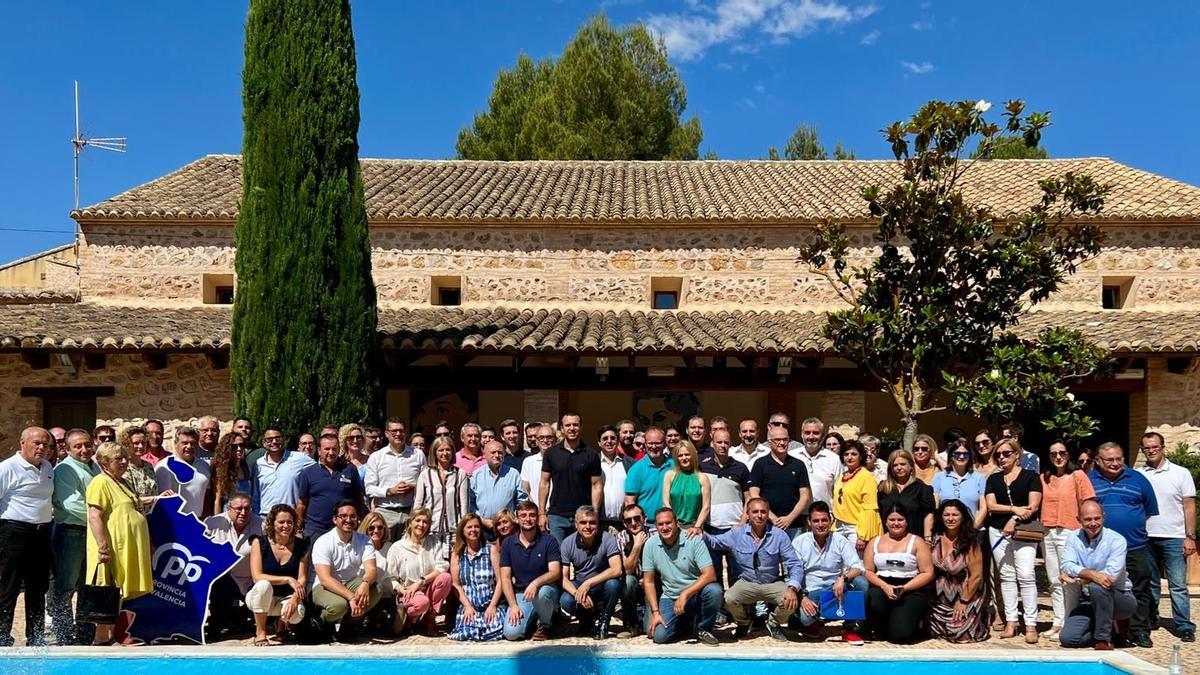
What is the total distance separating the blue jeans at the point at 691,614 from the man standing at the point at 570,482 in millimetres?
991

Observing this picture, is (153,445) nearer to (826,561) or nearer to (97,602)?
(97,602)

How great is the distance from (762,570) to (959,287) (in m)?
3.17

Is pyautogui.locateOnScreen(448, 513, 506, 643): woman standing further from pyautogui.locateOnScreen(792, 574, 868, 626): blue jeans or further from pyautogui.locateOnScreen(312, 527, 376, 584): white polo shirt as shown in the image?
pyautogui.locateOnScreen(792, 574, 868, 626): blue jeans

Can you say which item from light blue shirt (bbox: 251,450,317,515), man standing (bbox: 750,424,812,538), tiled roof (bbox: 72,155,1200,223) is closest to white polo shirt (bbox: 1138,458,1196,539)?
man standing (bbox: 750,424,812,538)

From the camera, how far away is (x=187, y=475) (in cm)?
644

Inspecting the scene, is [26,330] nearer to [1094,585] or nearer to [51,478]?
[51,478]

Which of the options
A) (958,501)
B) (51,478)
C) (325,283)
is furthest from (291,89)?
(958,501)

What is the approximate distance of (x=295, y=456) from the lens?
6887mm

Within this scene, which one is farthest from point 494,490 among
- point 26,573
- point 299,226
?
point 299,226

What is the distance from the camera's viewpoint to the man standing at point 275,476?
670cm

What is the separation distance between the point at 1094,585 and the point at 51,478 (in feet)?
22.9

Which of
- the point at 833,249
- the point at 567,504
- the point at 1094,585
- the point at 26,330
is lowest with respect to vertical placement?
the point at 1094,585

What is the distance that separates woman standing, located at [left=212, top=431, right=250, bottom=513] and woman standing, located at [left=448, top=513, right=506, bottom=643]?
1.89 metres

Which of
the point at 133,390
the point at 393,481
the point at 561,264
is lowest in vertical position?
the point at 393,481
